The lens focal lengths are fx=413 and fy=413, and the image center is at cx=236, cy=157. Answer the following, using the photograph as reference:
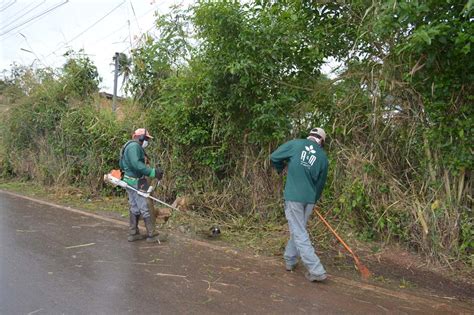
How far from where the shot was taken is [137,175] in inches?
264

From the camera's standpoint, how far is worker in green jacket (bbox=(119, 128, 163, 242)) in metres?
6.46

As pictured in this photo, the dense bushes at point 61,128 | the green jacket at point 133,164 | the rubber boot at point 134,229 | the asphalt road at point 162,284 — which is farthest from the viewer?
the dense bushes at point 61,128

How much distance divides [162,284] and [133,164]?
7.58ft

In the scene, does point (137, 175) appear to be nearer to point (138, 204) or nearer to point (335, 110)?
point (138, 204)

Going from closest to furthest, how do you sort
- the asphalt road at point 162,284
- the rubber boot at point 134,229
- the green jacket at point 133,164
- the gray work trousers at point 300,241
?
the asphalt road at point 162,284 → the gray work trousers at point 300,241 → the green jacket at point 133,164 → the rubber boot at point 134,229

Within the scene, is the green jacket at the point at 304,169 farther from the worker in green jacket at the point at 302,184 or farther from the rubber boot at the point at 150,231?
the rubber boot at the point at 150,231

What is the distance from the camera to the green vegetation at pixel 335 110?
16.5 ft

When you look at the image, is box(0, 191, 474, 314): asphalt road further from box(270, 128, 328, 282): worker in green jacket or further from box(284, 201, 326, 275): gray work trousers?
box(270, 128, 328, 282): worker in green jacket

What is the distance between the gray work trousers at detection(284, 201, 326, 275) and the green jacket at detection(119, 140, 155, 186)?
2458mm

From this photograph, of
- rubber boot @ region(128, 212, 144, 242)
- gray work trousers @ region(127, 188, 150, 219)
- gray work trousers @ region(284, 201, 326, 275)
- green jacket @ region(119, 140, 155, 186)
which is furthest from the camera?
rubber boot @ region(128, 212, 144, 242)

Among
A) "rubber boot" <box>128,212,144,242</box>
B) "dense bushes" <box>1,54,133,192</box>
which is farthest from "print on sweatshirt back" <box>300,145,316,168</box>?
"dense bushes" <box>1,54,133,192</box>

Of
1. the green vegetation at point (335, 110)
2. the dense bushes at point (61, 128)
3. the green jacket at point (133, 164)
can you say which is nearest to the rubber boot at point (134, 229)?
the green jacket at point (133, 164)

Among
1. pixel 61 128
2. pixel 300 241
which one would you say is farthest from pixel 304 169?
pixel 61 128

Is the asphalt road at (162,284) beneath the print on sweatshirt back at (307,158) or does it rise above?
beneath
